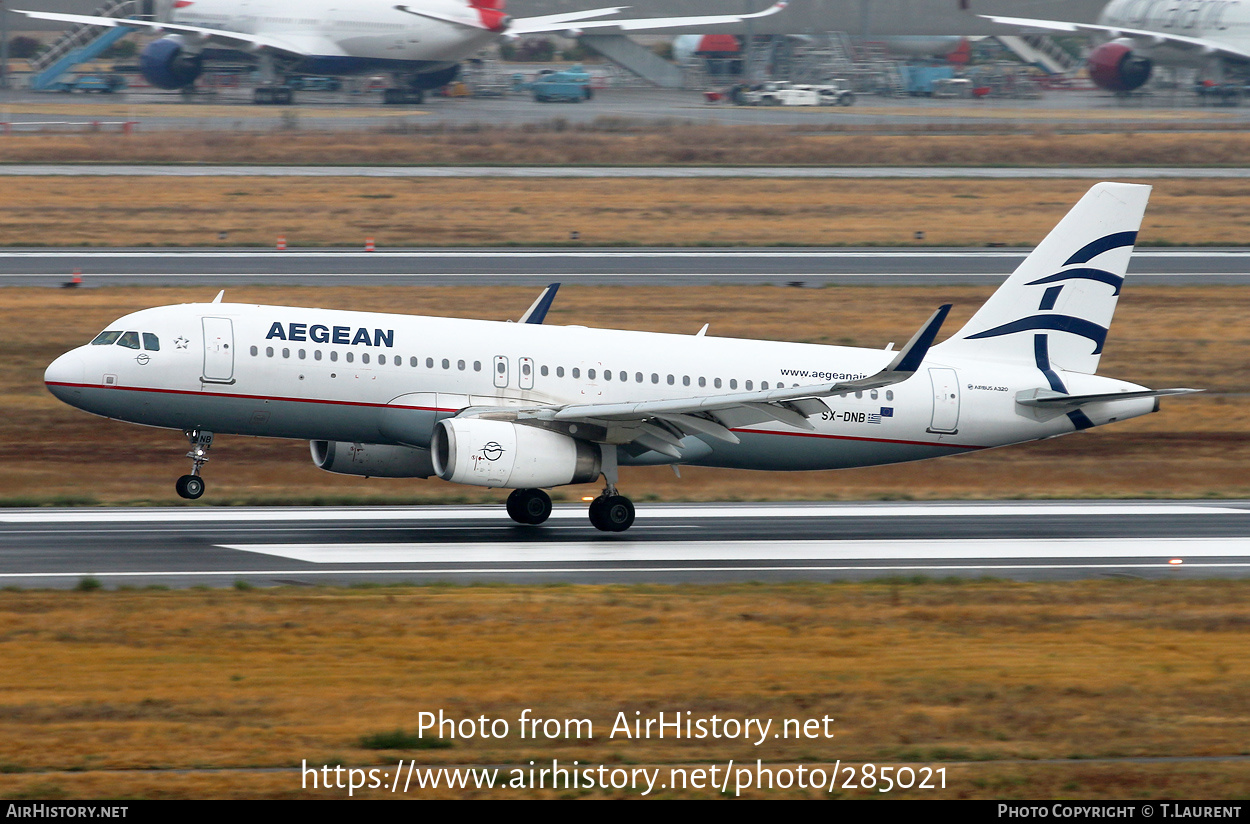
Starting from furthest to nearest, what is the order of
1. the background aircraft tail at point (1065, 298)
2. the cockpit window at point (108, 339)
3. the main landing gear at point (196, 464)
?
the background aircraft tail at point (1065, 298), the main landing gear at point (196, 464), the cockpit window at point (108, 339)

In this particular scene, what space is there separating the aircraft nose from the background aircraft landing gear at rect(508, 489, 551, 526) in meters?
9.20

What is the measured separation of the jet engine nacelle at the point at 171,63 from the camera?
108m

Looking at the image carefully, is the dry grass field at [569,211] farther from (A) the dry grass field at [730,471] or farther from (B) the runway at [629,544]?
(B) the runway at [629,544]

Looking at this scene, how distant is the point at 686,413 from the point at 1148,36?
10253 centimetres

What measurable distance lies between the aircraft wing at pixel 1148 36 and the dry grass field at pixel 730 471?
69.4 m

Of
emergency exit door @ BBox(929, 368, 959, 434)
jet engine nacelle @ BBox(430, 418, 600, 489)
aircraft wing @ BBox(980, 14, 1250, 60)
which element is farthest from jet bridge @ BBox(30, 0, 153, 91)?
emergency exit door @ BBox(929, 368, 959, 434)

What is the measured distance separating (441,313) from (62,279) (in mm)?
14192

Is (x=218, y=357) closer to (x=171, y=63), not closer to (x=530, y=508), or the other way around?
(x=530, y=508)

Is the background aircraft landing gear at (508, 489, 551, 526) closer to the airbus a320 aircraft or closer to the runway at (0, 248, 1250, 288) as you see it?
the airbus a320 aircraft

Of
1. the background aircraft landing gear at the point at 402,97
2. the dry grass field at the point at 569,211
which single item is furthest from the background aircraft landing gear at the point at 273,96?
the dry grass field at the point at 569,211

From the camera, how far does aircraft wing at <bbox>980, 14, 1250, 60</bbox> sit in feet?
380

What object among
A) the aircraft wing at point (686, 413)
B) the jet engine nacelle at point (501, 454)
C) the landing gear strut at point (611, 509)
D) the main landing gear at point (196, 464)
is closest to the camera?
the jet engine nacelle at point (501, 454)

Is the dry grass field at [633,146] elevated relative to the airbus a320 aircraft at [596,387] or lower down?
lower down

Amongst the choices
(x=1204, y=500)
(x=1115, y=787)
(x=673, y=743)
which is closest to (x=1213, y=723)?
(x=1115, y=787)
